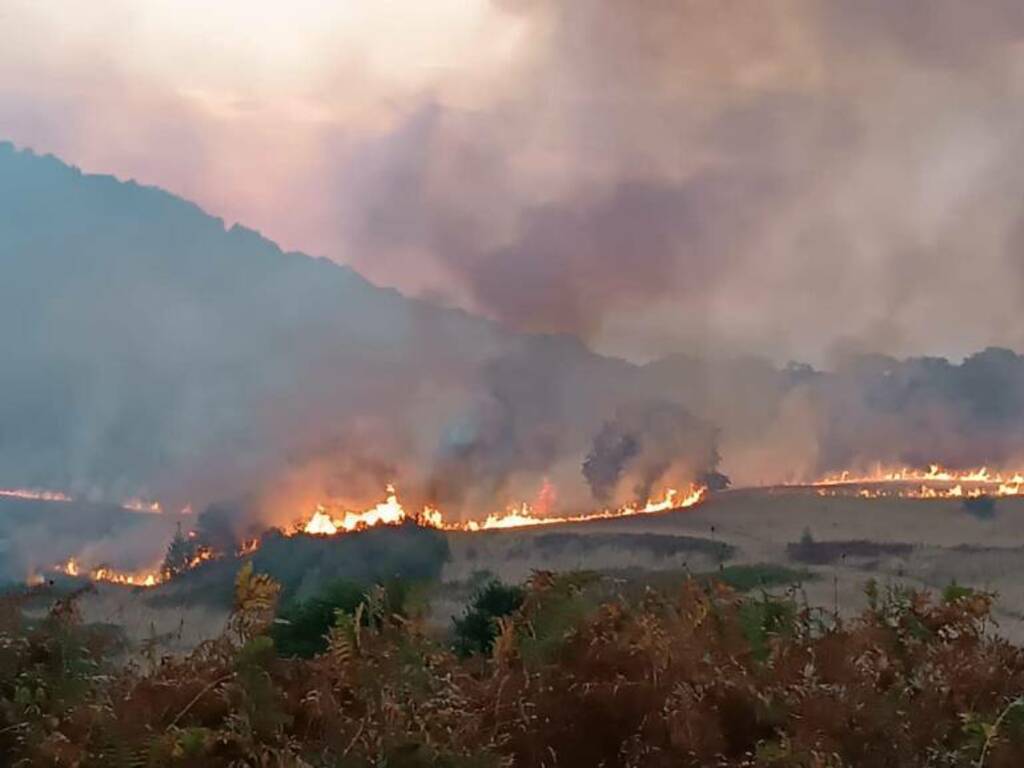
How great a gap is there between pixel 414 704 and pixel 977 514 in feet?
168

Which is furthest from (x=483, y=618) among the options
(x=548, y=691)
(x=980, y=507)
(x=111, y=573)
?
(x=980, y=507)

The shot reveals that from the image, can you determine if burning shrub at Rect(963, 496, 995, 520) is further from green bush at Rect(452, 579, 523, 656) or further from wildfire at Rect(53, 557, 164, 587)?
green bush at Rect(452, 579, 523, 656)

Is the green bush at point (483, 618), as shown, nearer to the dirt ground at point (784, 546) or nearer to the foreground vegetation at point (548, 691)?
the foreground vegetation at point (548, 691)

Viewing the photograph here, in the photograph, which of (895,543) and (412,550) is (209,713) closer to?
(412,550)

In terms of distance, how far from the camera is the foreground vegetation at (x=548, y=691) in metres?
5.29

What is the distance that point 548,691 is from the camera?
235 inches

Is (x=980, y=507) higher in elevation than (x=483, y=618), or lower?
higher

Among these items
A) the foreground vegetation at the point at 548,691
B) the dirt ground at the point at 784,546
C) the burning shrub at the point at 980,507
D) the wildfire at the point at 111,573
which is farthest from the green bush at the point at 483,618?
the burning shrub at the point at 980,507

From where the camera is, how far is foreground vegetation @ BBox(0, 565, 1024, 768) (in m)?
5.29

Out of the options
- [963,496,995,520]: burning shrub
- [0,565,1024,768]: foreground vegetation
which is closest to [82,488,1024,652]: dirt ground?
[963,496,995,520]: burning shrub

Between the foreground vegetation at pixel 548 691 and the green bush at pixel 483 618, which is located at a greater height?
the green bush at pixel 483 618

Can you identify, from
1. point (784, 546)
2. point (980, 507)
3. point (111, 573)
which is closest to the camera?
point (784, 546)

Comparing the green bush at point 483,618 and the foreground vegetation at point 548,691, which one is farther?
the green bush at point 483,618

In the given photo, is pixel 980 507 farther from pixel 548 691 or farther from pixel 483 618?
pixel 548 691
